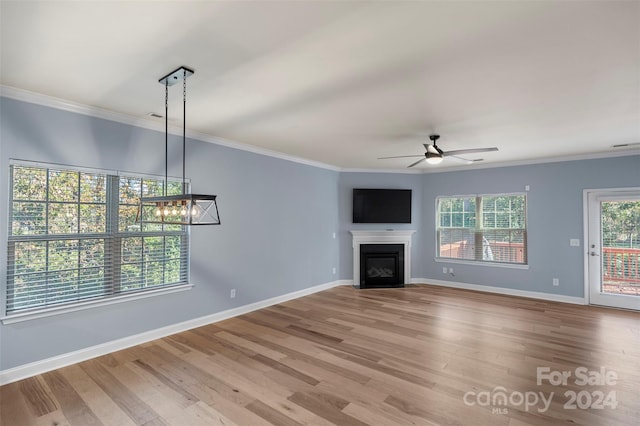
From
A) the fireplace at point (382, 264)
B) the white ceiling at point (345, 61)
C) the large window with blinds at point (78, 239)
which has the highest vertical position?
the white ceiling at point (345, 61)

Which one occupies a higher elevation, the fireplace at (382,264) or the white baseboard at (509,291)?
the fireplace at (382,264)

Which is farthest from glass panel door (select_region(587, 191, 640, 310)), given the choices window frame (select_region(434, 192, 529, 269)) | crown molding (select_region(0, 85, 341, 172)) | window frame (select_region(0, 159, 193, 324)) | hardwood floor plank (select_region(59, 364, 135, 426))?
hardwood floor plank (select_region(59, 364, 135, 426))

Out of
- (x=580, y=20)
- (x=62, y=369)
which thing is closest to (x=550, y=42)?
(x=580, y=20)

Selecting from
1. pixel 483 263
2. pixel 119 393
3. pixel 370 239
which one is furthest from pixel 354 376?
pixel 483 263

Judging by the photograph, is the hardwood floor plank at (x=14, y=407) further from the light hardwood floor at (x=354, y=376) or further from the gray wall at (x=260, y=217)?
the gray wall at (x=260, y=217)

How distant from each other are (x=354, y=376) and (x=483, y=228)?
4.85 m

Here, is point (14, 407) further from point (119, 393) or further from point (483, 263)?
point (483, 263)

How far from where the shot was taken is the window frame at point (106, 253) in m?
2.80

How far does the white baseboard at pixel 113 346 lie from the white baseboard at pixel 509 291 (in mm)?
3715

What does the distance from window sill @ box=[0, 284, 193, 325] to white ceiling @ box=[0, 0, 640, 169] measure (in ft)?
6.78

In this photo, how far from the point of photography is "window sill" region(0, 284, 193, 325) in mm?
2789

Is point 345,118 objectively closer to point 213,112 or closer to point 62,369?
point 213,112

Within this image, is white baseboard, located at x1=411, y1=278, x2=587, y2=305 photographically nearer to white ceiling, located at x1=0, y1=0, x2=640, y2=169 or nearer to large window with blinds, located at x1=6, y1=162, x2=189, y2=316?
white ceiling, located at x1=0, y1=0, x2=640, y2=169

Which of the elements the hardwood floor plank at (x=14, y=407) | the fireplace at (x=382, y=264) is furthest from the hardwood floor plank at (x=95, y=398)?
the fireplace at (x=382, y=264)
